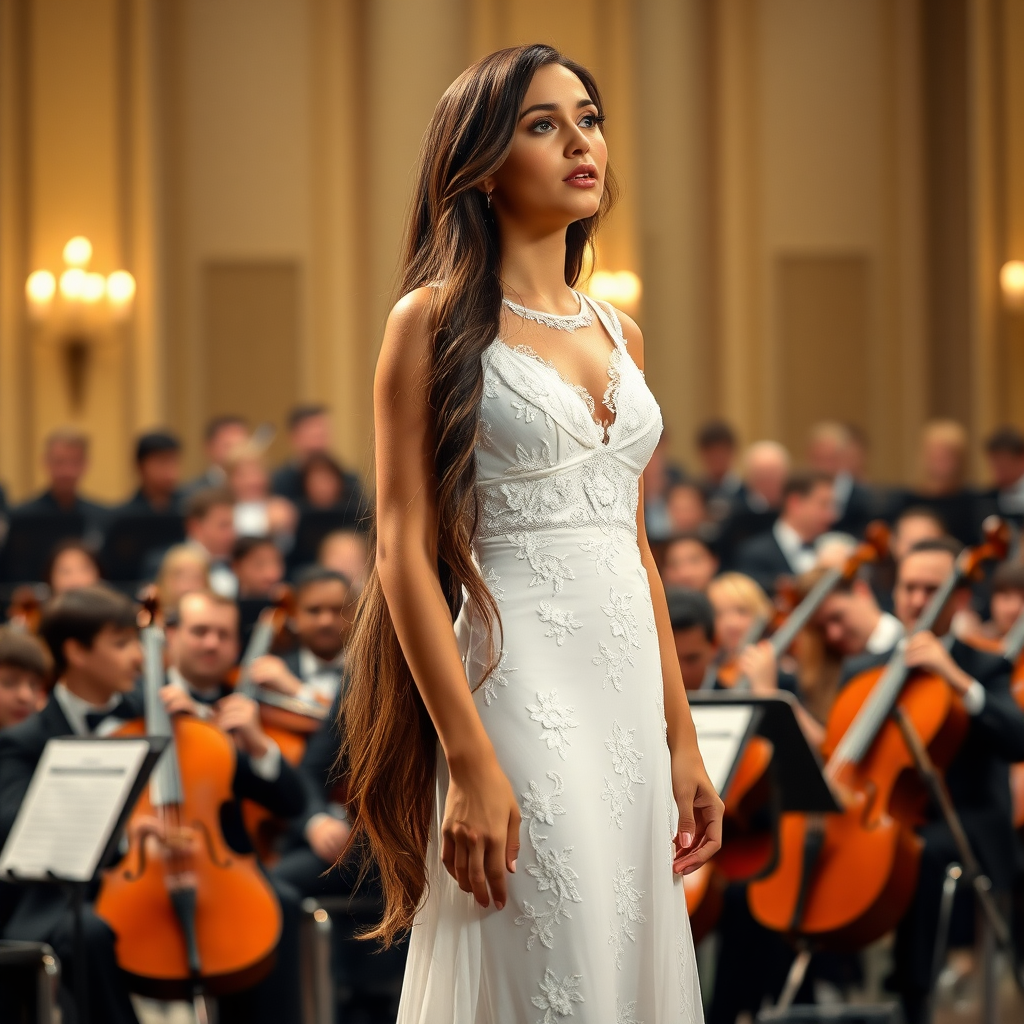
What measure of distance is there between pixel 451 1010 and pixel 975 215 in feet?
31.7

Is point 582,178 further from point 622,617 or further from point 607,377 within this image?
point 622,617

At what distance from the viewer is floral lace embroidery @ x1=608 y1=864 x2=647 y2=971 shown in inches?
76.6

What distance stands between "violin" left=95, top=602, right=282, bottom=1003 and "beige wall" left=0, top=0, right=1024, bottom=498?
6.14 metres

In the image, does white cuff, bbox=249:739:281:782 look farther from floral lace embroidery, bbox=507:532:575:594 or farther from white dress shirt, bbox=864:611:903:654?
floral lace embroidery, bbox=507:532:575:594

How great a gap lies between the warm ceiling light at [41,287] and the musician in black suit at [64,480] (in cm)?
188

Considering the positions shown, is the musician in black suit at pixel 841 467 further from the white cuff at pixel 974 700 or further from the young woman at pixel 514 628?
the young woman at pixel 514 628

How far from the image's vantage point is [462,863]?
1.86 m

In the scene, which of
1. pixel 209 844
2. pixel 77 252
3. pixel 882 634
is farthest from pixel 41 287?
→ pixel 209 844

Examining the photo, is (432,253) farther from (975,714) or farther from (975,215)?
(975,215)

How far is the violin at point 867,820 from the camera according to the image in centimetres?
394

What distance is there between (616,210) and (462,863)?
8.89 m

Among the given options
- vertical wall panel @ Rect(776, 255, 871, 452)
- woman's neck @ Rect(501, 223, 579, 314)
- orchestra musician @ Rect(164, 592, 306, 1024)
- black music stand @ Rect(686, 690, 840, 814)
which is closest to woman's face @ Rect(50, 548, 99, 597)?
orchestra musician @ Rect(164, 592, 306, 1024)

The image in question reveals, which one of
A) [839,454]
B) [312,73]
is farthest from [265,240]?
[839,454]

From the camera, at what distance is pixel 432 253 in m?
2.05
